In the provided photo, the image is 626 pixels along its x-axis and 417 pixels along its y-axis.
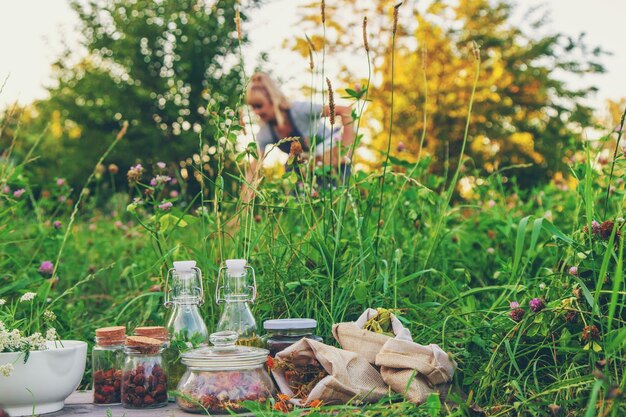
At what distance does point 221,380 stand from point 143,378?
9.3 inches

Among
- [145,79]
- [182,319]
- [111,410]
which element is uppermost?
[145,79]

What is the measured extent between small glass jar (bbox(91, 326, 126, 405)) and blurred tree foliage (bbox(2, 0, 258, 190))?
8.96 meters

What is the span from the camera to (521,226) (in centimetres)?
193

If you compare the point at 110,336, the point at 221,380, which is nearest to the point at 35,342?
the point at 110,336

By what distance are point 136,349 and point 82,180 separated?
9893mm

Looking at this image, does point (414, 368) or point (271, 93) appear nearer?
point (414, 368)

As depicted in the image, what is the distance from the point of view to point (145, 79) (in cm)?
1138

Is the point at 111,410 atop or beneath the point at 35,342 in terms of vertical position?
beneath

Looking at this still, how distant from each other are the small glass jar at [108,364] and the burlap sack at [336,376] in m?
0.41

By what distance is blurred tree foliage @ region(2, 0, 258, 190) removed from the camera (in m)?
10.9

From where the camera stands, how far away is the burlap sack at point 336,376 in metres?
1.69

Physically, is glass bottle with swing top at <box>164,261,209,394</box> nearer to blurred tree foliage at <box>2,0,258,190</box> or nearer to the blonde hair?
the blonde hair

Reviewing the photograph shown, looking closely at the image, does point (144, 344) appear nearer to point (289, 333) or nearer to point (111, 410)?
point (111, 410)

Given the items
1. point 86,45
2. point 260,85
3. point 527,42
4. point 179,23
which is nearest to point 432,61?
point 527,42
